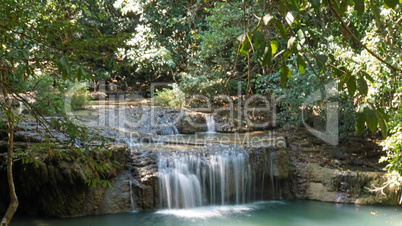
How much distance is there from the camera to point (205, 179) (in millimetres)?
7840

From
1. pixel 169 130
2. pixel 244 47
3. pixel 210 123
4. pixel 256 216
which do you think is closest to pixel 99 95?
pixel 169 130

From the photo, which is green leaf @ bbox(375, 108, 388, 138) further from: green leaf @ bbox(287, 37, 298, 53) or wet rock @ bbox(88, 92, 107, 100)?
wet rock @ bbox(88, 92, 107, 100)

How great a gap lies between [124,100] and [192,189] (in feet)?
22.6

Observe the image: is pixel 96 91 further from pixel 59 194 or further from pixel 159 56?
pixel 59 194

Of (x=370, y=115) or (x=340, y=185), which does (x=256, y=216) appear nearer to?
(x=340, y=185)

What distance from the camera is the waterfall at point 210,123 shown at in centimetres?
1062

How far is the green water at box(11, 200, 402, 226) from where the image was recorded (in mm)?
6555

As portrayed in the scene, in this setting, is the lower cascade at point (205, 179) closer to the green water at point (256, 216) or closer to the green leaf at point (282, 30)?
the green water at point (256, 216)

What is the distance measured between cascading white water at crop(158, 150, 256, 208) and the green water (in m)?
0.24

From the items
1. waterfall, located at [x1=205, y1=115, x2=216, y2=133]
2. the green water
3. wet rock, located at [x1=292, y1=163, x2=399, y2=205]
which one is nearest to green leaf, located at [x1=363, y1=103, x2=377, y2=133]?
the green water

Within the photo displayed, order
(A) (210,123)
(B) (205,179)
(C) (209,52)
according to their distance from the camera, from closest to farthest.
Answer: (B) (205,179) → (A) (210,123) → (C) (209,52)

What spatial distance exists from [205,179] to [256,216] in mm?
1351

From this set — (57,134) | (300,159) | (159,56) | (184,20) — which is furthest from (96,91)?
(300,159)

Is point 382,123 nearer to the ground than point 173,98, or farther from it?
nearer to the ground
